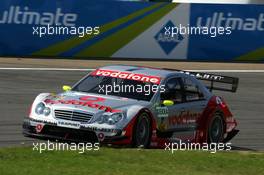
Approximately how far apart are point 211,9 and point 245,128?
43.3ft

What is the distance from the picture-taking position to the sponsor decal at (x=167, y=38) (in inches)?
1204

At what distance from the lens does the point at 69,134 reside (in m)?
14.1

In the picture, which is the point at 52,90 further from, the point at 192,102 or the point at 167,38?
the point at 167,38

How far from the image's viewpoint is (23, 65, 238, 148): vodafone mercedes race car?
14.0 m

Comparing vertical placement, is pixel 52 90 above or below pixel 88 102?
above

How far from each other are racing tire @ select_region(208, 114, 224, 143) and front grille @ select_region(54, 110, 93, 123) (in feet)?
9.52

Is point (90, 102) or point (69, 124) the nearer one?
point (69, 124)

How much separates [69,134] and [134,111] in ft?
3.49

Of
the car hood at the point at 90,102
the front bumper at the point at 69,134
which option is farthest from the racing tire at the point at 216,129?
the front bumper at the point at 69,134

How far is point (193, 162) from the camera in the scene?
12469 mm

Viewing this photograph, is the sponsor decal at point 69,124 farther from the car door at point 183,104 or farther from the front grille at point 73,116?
the car door at point 183,104

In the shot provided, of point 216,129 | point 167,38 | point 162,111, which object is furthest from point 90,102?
point 167,38

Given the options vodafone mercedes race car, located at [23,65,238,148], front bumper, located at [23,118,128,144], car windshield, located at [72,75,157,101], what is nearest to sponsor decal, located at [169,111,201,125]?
vodafone mercedes race car, located at [23,65,238,148]

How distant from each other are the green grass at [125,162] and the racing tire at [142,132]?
1.09m
